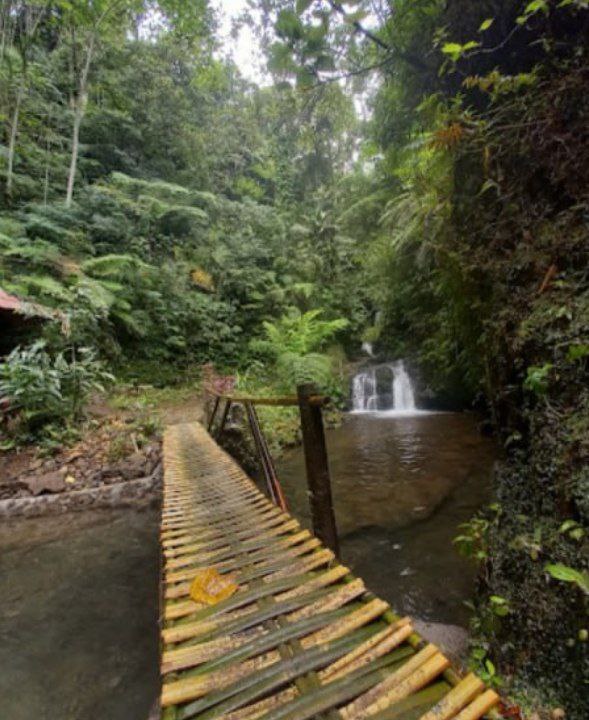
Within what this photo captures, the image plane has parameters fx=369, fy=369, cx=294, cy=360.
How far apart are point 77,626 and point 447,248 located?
460 centimetres

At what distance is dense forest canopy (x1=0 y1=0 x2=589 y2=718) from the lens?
2221 mm

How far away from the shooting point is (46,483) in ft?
15.6

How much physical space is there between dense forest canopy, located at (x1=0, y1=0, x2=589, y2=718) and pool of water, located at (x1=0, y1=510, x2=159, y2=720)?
2.04 metres

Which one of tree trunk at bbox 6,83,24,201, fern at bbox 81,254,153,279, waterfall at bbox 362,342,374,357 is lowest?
waterfall at bbox 362,342,374,357

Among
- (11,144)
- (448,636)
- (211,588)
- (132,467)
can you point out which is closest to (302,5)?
(211,588)

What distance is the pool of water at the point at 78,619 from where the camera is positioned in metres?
2.16

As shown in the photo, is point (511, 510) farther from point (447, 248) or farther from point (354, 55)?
point (354, 55)

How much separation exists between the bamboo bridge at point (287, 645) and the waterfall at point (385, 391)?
30.0 feet

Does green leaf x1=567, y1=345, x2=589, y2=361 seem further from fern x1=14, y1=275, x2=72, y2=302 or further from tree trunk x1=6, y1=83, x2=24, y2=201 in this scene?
tree trunk x1=6, y1=83, x2=24, y2=201

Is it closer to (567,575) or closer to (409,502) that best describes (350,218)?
(409,502)

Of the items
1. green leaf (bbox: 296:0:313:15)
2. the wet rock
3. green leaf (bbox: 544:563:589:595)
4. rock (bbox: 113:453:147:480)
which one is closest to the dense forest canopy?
green leaf (bbox: 544:563:589:595)

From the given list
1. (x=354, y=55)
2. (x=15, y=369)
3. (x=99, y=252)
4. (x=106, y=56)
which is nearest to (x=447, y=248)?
(x=354, y=55)

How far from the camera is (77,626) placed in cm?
273

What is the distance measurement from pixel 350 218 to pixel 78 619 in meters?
14.0
